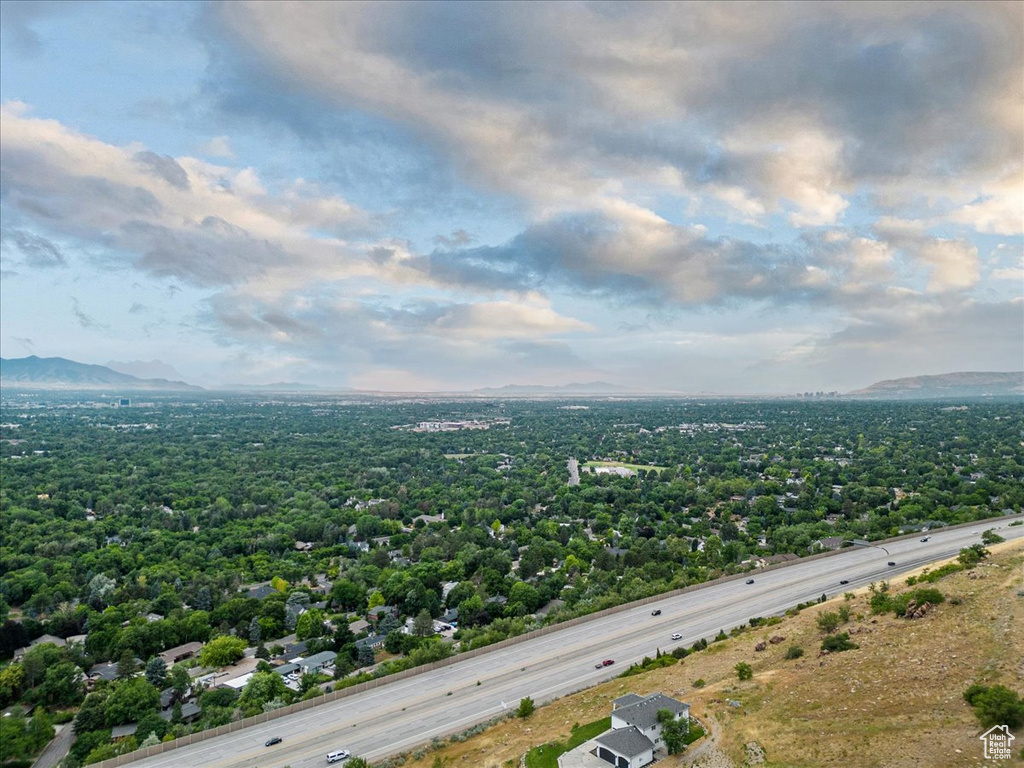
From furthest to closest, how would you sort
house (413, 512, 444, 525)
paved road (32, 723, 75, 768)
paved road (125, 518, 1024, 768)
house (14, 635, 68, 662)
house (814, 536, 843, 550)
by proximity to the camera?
1. house (413, 512, 444, 525)
2. house (814, 536, 843, 550)
3. house (14, 635, 68, 662)
4. paved road (32, 723, 75, 768)
5. paved road (125, 518, 1024, 768)

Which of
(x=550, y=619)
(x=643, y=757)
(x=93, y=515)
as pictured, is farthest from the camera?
(x=93, y=515)

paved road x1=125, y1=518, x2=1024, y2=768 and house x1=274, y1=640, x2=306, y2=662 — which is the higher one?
paved road x1=125, y1=518, x2=1024, y2=768

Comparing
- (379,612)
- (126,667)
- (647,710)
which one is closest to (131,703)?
(126,667)

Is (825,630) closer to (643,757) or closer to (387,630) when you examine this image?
(643,757)

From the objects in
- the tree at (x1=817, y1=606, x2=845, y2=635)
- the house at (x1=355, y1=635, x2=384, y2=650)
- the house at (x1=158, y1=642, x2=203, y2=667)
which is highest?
the tree at (x1=817, y1=606, x2=845, y2=635)

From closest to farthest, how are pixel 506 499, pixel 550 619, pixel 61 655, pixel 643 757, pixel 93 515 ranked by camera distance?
1. pixel 643 757
2. pixel 61 655
3. pixel 550 619
4. pixel 93 515
5. pixel 506 499

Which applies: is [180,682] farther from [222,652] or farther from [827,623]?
[827,623]

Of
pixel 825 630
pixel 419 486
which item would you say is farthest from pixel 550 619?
pixel 419 486

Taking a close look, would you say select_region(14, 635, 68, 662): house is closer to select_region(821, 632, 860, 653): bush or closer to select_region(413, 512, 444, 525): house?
select_region(413, 512, 444, 525): house

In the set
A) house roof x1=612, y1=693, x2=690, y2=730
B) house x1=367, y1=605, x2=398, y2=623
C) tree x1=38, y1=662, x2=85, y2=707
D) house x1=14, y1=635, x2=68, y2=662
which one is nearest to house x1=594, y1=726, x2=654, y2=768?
house roof x1=612, y1=693, x2=690, y2=730
